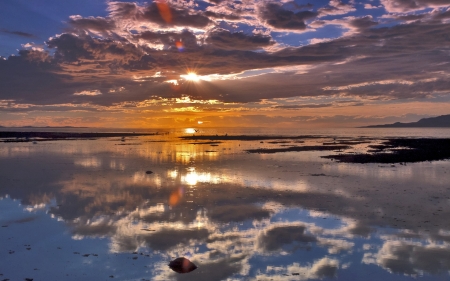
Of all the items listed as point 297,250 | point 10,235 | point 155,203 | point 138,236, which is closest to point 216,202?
point 155,203

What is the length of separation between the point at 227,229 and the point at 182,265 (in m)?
4.30

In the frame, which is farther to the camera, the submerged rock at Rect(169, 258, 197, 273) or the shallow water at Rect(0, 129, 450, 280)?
the shallow water at Rect(0, 129, 450, 280)

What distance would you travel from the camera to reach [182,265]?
11039 mm

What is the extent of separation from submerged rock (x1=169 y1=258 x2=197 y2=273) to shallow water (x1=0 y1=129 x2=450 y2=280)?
0.71 feet

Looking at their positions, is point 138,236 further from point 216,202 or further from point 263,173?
point 263,173

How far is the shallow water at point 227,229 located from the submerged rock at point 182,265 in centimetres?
22

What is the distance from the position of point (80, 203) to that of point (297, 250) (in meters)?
12.9

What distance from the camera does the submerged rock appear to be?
10.9 m

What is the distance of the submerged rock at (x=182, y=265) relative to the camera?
10.9m

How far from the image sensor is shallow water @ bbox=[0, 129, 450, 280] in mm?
11055

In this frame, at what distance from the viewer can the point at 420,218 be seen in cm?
1653

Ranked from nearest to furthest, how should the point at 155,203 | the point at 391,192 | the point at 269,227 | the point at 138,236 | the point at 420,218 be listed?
the point at 138,236 → the point at 269,227 → the point at 420,218 → the point at 155,203 → the point at 391,192

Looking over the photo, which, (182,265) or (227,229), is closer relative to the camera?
(182,265)

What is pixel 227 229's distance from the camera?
49.5ft
